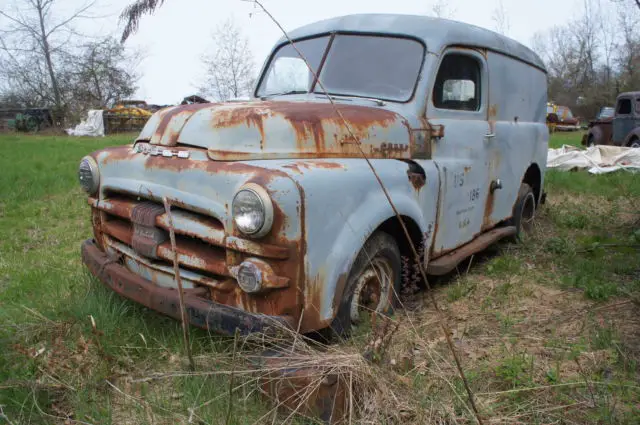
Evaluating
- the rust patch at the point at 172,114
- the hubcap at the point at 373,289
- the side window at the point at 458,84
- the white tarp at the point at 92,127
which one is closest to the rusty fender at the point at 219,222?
the rust patch at the point at 172,114

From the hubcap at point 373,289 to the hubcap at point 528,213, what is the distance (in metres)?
2.77

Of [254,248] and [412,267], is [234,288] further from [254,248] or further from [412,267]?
[412,267]

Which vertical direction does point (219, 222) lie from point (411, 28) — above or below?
below

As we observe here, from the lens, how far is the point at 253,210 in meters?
2.12

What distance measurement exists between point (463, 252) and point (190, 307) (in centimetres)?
209

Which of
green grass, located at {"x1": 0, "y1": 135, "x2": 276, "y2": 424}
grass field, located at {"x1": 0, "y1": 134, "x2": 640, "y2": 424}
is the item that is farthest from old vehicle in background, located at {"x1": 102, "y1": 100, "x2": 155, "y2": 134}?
green grass, located at {"x1": 0, "y1": 135, "x2": 276, "y2": 424}

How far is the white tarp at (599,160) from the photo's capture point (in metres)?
9.47

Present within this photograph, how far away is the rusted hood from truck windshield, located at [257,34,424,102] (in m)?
0.38

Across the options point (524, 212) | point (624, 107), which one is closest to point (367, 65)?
point (524, 212)

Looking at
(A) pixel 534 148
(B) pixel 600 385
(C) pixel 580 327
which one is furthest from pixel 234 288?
(A) pixel 534 148

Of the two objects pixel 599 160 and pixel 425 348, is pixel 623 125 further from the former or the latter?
pixel 425 348

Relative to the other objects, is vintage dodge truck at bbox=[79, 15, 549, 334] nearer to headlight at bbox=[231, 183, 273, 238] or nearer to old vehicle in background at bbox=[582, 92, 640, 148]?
headlight at bbox=[231, 183, 273, 238]

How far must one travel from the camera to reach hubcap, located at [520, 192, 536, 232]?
5.17 m

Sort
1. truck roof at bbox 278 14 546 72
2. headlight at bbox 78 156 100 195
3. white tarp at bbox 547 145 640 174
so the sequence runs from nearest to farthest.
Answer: headlight at bbox 78 156 100 195
truck roof at bbox 278 14 546 72
white tarp at bbox 547 145 640 174
